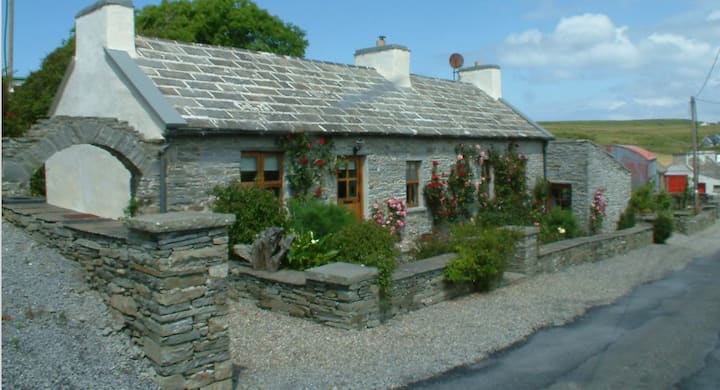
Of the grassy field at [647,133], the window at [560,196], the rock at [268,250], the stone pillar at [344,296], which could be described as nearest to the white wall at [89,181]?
the rock at [268,250]

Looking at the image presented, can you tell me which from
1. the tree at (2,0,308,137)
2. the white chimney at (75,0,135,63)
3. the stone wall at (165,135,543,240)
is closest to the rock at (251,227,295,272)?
the stone wall at (165,135,543,240)

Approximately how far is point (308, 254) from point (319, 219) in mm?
1490

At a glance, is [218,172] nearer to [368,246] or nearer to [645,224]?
[368,246]

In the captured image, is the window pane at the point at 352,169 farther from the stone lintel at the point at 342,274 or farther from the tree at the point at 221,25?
the tree at the point at 221,25

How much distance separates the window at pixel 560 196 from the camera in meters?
20.6

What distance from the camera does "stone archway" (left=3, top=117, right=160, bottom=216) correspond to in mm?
9680

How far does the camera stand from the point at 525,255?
1331cm

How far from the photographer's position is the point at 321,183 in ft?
43.7

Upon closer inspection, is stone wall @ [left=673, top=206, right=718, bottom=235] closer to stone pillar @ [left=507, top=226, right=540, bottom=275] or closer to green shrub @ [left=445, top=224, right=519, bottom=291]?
stone pillar @ [left=507, top=226, right=540, bottom=275]

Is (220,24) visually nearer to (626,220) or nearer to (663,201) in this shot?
(626,220)

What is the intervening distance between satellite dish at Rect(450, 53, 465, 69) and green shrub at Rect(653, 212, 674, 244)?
884 centimetres

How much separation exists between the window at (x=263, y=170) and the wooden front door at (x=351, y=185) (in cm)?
166

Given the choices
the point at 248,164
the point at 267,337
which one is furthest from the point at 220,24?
the point at 267,337

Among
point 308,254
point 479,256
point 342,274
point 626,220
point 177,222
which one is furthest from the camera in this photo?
point 626,220
